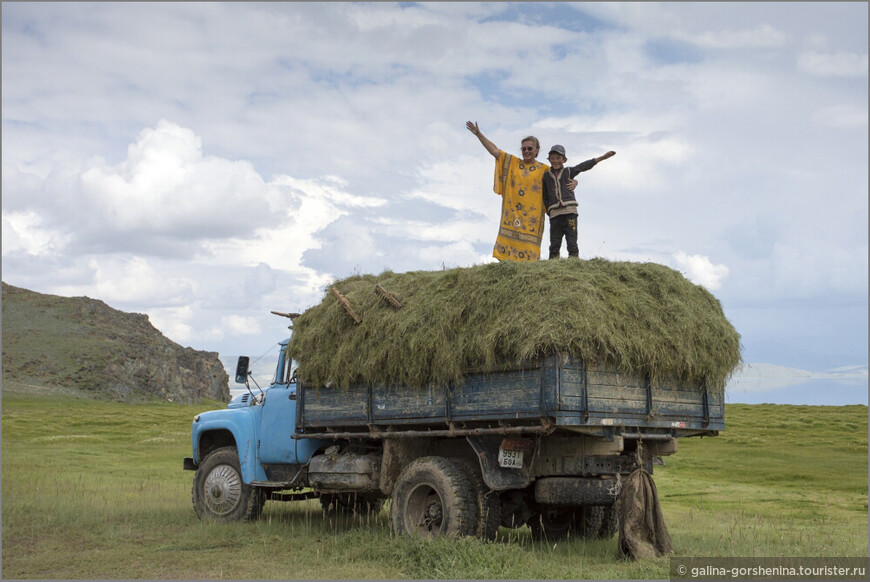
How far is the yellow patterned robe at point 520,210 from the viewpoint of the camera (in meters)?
12.3

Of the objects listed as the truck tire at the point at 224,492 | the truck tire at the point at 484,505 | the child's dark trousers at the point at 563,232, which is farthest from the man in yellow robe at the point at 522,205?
the truck tire at the point at 224,492

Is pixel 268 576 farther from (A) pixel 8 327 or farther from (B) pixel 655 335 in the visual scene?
(A) pixel 8 327

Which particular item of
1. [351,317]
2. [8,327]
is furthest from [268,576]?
[8,327]

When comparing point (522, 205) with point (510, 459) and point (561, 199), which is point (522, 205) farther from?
point (510, 459)

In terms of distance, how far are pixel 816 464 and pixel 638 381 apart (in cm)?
2300

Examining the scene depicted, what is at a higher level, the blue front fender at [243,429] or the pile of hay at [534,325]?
the pile of hay at [534,325]

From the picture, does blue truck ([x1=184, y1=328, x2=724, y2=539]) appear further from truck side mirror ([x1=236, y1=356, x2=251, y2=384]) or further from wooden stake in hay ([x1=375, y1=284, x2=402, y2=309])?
wooden stake in hay ([x1=375, y1=284, x2=402, y2=309])

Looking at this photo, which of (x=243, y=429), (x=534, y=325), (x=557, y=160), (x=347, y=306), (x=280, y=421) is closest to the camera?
(x=534, y=325)

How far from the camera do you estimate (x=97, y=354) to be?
83.6 metres

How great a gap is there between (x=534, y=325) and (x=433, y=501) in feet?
9.26

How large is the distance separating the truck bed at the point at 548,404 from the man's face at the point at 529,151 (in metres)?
4.29

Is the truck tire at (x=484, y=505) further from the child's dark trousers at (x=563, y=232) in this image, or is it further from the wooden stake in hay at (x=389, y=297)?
the child's dark trousers at (x=563, y=232)

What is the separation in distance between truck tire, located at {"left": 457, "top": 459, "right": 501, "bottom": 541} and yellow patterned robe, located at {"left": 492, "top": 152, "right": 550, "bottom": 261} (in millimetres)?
3764

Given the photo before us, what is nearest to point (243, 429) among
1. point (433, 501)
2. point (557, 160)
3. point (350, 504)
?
point (350, 504)
